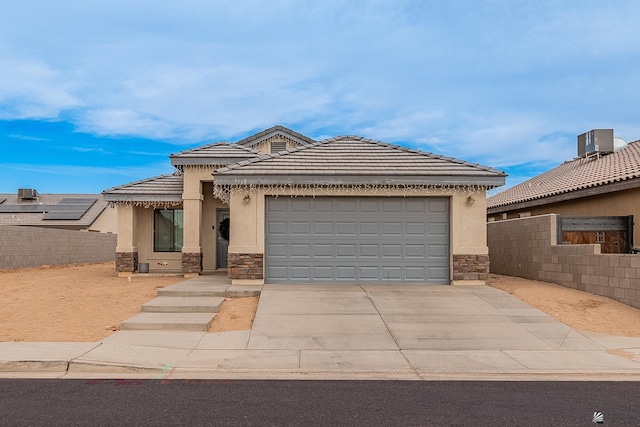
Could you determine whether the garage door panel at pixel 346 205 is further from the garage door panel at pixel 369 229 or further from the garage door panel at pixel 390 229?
the garage door panel at pixel 390 229

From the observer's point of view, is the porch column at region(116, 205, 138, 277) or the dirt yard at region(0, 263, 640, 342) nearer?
the dirt yard at region(0, 263, 640, 342)

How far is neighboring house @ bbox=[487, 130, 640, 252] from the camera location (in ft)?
48.2

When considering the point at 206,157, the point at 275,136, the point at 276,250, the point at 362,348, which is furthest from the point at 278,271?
the point at 275,136

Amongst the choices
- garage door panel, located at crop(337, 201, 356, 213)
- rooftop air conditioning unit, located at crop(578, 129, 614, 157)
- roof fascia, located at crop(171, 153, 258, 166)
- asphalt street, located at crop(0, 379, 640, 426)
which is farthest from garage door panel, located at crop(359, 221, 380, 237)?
rooftop air conditioning unit, located at crop(578, 129, 614, 157)

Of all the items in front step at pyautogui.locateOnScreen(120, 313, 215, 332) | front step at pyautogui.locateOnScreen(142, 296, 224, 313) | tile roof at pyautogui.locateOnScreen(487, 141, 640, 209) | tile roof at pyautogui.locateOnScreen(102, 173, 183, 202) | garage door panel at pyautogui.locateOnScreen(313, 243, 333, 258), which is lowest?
front step at pyautogui.locateOnScreen(120, 313, 215, 332)

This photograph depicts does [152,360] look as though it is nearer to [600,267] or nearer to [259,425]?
[259,425]

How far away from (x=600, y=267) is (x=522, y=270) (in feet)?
12.8

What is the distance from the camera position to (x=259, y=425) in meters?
5.18

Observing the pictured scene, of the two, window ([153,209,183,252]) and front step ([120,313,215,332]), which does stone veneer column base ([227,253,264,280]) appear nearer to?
front step ([120,313,215,332])

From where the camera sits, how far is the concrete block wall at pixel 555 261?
1121 centimetres

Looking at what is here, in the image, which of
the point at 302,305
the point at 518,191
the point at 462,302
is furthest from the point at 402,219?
the point at 518,191

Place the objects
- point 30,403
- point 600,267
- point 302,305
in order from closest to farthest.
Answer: point 30,403
point 302,305
point 600,267

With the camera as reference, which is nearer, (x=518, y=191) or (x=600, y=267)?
(x=600, y=267)

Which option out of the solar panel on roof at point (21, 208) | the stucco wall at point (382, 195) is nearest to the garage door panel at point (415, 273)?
the stucco wall at point (382, 195)
